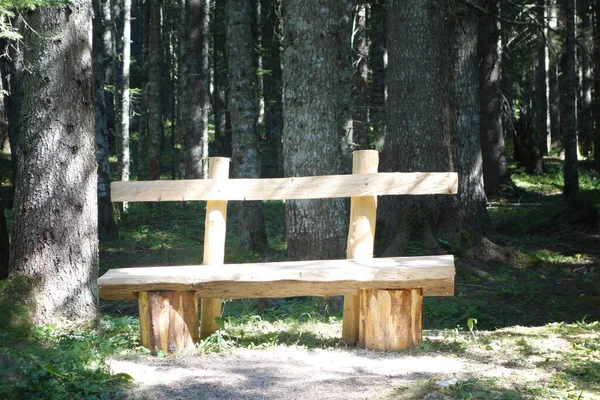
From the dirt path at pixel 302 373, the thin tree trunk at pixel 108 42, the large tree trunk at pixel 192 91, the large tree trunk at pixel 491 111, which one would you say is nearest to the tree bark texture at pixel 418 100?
the dirt path at pixel 302 373

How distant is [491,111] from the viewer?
21.9 metres

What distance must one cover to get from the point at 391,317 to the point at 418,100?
6531 millimetres

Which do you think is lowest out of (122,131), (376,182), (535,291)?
(535,291)

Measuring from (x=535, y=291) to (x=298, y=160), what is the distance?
4970 mm

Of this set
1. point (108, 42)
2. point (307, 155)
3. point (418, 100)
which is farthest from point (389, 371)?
point (108, 42)

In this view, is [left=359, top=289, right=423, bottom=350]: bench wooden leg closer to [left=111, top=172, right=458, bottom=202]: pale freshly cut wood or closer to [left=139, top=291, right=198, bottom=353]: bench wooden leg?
[left=111, top=172, right=458, bottom=202]: pale freshly cut wood

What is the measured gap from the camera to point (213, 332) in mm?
6996

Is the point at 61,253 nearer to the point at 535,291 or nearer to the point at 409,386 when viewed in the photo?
the point at 409,386

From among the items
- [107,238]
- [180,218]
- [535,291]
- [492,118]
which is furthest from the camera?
[492,118]

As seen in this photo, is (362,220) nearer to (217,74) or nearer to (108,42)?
(108,42)

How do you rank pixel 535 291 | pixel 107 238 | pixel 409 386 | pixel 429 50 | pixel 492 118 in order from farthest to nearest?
pixel 492 118 → pixel 107 238 → pixel 429 50 → pixel 535 291 → pixel 409 386

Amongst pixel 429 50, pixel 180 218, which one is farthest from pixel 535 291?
pixel 180 218

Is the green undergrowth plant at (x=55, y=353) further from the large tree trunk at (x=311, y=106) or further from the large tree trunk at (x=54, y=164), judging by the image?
the large tree trunk at (x=311, y=106)

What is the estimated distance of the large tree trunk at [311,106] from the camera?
8805 millimetres
